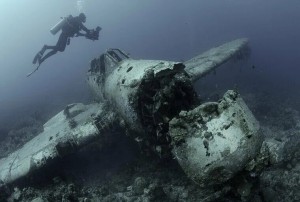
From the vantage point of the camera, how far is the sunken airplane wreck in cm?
558

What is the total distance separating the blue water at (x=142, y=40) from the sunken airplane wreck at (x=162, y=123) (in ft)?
34.8

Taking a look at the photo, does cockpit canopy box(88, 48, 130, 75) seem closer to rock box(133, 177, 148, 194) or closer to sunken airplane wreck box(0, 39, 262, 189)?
sunken airplane wreck box(0, 39, 262, 189)

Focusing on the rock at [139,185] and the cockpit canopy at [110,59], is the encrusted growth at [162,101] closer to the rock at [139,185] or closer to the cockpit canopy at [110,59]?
the rock at [139,185]

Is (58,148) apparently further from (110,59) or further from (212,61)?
(212,61)

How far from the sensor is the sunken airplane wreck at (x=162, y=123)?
18.3ft

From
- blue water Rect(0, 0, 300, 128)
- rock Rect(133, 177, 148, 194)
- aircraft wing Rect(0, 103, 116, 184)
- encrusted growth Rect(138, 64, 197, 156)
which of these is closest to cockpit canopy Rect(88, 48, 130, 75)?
aircraft wing Rect(0, 103, 116, 184)

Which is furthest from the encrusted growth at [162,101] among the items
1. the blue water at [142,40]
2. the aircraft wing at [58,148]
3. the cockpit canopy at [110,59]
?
the blue water at [142,40]

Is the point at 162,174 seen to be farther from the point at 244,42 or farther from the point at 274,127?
the point at 244,42

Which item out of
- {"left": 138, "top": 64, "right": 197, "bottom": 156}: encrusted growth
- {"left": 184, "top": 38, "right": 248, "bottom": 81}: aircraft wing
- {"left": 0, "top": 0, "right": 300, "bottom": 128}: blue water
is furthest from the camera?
{"left": 0, "top": 0, "right": 300, "bottom": 128}: blue water

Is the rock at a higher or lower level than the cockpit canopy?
lower

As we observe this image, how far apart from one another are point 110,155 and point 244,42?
9492 millimetres

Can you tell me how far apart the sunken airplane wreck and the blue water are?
10.6m

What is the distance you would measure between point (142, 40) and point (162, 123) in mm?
75758

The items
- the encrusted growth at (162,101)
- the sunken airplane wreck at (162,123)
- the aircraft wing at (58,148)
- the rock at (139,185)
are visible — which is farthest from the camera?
the aircraft wing at (58,148)
